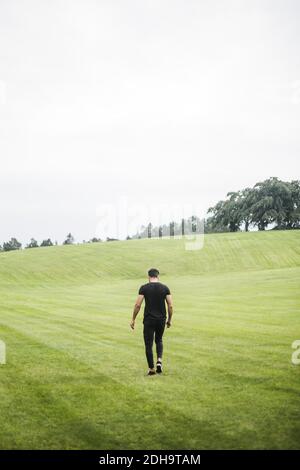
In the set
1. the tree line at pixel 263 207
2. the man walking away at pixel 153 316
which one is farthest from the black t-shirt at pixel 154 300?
the tree line at pixel 263 207

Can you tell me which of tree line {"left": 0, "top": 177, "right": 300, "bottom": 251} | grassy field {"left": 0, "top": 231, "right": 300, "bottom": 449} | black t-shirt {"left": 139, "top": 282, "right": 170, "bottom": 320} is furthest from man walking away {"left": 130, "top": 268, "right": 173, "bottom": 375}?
tree line {"left": 0, "top": 177, "right": 300, "bottom": 251}

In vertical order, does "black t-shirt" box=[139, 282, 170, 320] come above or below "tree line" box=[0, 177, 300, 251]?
below

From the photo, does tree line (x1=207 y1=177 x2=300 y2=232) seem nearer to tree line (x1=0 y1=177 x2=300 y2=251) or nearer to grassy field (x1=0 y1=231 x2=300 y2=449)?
tree line (x1=0 y1=177 x2=300 y2=251)

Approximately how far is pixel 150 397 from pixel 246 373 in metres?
3.42

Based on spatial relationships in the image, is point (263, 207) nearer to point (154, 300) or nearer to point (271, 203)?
point (271, 203)

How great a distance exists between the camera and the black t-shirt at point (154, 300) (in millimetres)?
13008

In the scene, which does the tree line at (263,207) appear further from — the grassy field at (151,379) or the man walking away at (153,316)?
the man walking away at (153,316)

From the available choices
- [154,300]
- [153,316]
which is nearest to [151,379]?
[153,316]

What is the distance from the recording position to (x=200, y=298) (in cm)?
3588

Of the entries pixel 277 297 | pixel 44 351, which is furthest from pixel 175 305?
pixel 44 351

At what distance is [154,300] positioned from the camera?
13047 millimetres

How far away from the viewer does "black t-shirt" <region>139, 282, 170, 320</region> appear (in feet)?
42.7

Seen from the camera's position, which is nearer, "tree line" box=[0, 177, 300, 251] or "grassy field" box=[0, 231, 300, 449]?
"grassy field" box=[0, 231, 300, 449]
